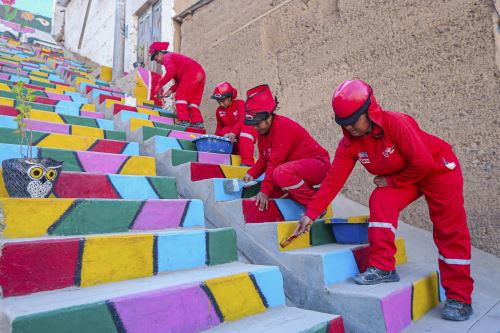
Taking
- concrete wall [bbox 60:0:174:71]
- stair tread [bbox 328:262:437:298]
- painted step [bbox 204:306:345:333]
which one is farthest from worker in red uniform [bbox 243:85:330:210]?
concrete wall [bbox 60:0:174:71]

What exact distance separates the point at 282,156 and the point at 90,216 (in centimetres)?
136

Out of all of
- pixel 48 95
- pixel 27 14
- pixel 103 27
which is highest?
pixel 27 14

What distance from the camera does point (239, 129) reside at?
3770 mm

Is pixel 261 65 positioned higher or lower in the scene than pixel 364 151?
higher

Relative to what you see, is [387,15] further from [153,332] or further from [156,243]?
[153,332]

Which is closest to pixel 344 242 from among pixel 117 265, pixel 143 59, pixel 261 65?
pixel 117 265

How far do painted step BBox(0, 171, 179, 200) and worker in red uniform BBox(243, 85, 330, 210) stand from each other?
0.64m

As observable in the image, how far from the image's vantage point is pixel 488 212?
7.77 feet

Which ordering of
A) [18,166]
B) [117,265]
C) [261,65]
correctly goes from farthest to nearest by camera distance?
[261,65] → [18,166] → [117,265]

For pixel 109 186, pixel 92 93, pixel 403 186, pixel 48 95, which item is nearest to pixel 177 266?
pixel 109 186

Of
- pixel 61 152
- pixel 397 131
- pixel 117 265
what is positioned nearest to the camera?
pixel 117 265

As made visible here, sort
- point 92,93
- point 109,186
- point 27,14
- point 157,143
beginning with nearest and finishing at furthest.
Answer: point 109,186
point 157,143
point 92,93
point 27,14

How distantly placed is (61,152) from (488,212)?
8.92 ft

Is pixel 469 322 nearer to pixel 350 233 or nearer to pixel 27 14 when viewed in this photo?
pixel 350 233
